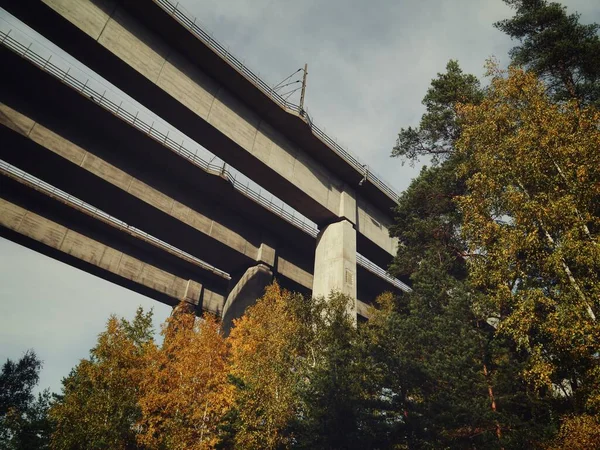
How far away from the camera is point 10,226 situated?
Result: 24766mm

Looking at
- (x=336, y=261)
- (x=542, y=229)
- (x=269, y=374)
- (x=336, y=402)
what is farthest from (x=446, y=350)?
(x=336, y=261)

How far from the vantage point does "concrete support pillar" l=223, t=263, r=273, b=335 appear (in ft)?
96.0

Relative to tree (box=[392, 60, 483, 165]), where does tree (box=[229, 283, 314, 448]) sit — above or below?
below

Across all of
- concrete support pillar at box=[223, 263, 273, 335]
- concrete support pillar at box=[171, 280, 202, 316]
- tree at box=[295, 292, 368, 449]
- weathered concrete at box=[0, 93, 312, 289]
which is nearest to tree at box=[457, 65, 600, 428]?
tree at box=[295, 292, 368, 449]

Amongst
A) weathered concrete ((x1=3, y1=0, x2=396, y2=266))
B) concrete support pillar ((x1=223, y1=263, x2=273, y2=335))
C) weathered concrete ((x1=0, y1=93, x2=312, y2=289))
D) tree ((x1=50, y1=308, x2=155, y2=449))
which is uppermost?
weathered concrete ((x1=3, y1=0, x2=396, y2=266))

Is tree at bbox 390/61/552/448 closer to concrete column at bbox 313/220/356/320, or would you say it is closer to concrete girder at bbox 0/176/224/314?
concrete column at bbox 313/220/356/320

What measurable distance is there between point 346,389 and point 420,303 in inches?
203

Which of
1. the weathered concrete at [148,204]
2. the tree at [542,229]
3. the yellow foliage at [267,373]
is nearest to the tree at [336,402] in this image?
the yellow foliage at [267,373]

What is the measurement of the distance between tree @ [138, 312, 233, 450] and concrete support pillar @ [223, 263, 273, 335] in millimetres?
5328

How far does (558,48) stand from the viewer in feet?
62.6

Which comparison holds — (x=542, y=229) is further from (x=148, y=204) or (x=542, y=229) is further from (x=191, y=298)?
(x=191, y=298)

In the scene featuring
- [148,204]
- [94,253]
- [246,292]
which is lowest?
[246,292]

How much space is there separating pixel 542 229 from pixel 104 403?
2100cm

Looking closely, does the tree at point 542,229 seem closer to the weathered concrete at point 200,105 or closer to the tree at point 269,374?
the tree at point 269,374
